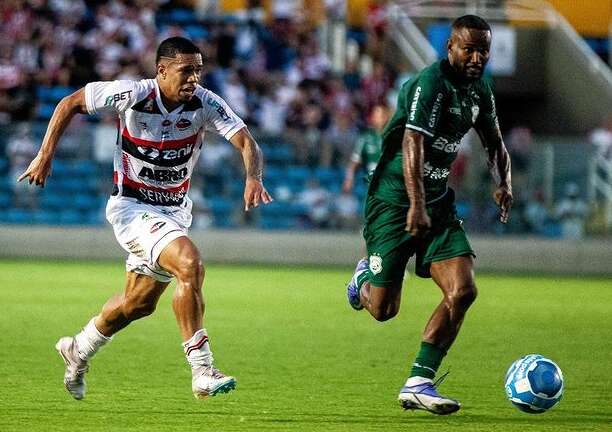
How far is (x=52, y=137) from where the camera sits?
768 cm

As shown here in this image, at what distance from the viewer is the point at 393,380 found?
9.23 m

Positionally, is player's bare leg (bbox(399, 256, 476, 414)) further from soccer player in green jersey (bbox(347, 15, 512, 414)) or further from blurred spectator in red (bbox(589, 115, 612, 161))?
blurred spectator in red (bbox(589, 115, 612, 161))

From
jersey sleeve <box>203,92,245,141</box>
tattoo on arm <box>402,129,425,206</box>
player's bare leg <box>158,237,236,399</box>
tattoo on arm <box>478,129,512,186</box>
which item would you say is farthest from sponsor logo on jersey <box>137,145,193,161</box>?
tattoo on arm <box>478,129,512,186</box>

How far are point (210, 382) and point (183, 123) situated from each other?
1.72 m

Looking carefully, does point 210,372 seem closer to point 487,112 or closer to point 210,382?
point 210,382

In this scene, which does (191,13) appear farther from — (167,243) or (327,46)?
(167,243)

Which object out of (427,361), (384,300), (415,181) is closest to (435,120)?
(415,181)

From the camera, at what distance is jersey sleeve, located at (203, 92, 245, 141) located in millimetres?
8031

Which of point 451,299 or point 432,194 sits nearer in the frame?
point 451,299

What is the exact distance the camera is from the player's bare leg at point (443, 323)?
7641mm

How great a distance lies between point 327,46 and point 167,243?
1903 centimetres

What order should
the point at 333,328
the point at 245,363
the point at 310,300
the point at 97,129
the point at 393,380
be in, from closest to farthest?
the point at 393,380
the point at 245,363
the point at 333,328
the point at 310,300
the point at 97,129

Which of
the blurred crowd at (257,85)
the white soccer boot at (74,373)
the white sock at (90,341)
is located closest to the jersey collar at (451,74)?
the white sock at (90,341)

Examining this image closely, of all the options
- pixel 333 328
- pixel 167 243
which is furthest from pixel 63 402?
pixel 333 328
